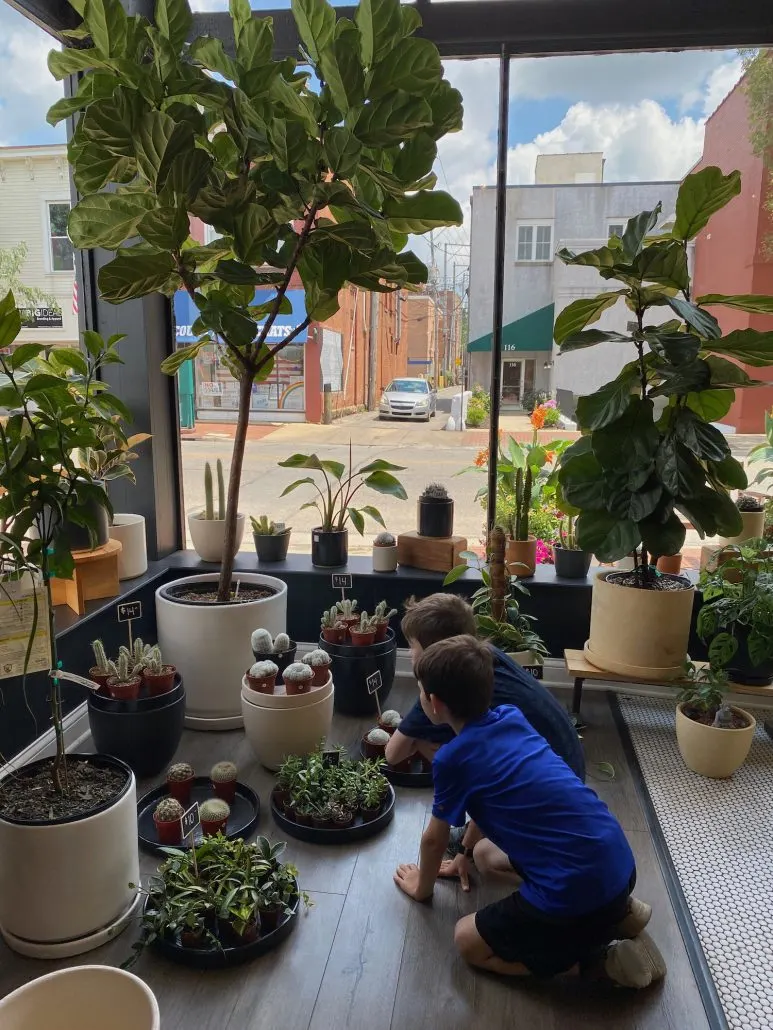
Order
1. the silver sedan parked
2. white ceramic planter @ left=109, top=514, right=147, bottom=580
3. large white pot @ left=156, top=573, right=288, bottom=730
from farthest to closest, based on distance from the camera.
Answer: the silver sedan parked
white ceramic planter @ left=109, top=514, right=147, bottom=580
large white pot @ left=156, top=573, right=288, bottom=730

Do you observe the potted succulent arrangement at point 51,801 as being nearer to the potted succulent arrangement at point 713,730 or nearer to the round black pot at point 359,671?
the round black pot at point 359,671

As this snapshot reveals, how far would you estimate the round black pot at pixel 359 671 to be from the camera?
284 cm

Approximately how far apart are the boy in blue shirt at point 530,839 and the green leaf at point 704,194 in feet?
5.76

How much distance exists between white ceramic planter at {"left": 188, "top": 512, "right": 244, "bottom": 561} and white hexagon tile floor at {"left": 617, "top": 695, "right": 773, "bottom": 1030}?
6.14 ft

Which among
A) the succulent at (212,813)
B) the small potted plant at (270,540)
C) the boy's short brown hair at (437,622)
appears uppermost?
the boy's short brown hair at (437,622)

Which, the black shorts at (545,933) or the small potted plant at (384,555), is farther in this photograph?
the small potted plant at (384,555)

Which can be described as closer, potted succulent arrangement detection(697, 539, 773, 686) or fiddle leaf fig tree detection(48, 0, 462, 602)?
fiddle leaf fig tree detection(48, 0, 462, 602)

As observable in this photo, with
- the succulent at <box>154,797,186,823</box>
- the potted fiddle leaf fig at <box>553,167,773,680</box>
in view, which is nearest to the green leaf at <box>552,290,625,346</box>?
the potted fiddle leaf fig at <box>553,167,773,680</box>

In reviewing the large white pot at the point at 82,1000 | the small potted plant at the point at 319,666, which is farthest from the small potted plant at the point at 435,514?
the large white pot at the point at 82,1000

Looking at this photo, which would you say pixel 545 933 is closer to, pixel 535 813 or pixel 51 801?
pixel 535 813

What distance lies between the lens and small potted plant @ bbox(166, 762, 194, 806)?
2.21 m

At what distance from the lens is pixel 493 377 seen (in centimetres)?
335

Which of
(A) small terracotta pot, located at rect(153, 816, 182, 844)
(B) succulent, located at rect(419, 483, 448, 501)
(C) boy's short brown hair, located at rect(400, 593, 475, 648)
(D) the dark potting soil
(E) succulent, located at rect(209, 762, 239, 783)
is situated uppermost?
(B) succulent, located at rect(419, 483, 448, 501)

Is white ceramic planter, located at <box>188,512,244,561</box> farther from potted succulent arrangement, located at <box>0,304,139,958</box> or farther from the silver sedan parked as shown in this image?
potted succulent arrangement, located at <box>0,304,139,958</box>
